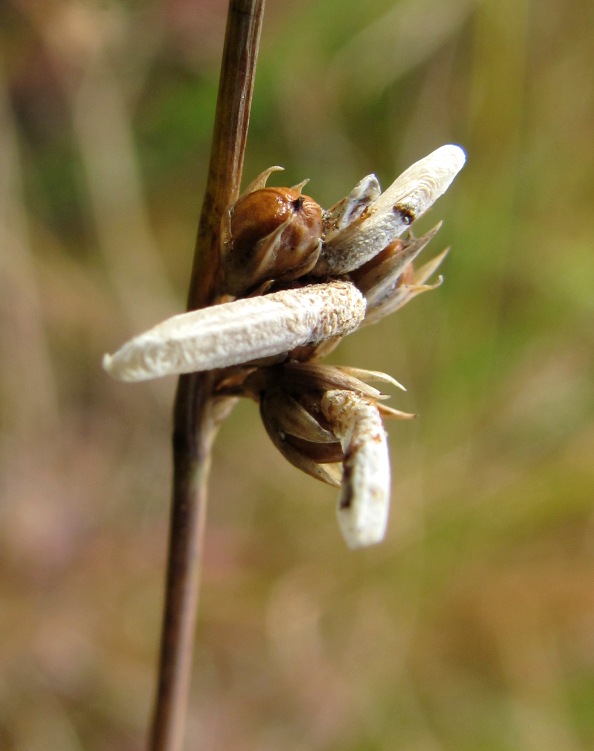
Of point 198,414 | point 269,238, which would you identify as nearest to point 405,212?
point 269,238

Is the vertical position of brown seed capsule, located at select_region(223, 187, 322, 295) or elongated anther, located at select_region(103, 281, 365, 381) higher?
brown seed capsule, located at select_region(223, 187, 322, 295)

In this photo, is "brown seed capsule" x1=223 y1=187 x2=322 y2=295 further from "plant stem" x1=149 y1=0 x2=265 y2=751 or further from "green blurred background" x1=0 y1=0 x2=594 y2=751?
"green blurred background" x1=0 y1=0 x2=594 y2=751

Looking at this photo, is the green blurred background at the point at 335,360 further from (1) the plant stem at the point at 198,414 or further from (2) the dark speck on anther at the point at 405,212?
(2) the dark speck on anther at the point at 405,212

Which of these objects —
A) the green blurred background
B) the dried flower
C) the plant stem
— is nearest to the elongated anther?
the dried flower

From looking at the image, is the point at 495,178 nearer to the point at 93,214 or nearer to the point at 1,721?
the point at 93,214

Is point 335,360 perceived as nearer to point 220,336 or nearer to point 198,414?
point 198,414

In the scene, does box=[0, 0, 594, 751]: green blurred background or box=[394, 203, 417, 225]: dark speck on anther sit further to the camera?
box=[0, 0, 594, 751]: green blurred background

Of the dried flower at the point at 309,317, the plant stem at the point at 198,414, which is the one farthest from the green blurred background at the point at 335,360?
the dried flower at the point at 309,317
